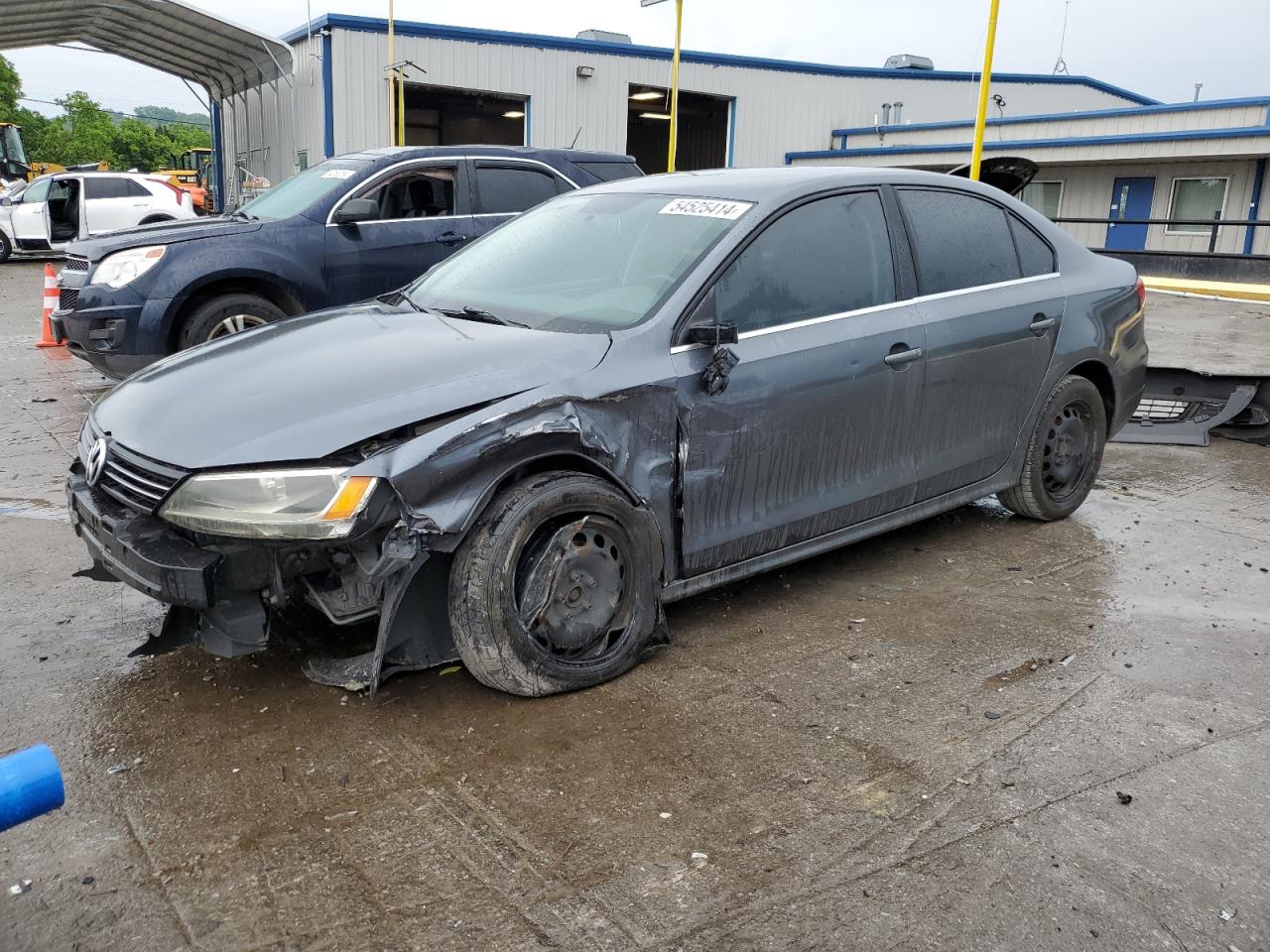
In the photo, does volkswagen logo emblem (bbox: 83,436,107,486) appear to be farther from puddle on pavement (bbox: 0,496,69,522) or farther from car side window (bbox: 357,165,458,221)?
car side window (bbox: 357,165,458,221)

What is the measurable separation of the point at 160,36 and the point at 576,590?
24.9m

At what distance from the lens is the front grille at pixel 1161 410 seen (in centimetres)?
758

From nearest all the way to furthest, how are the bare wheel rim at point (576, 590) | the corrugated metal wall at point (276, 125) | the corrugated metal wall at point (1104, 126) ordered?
the bare wheel rim at point (576, 590) < the corrugated metal wall at point (1104, 126) < the corrugated metal wall at point (276, 125)

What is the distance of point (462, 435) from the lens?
3.12 metres

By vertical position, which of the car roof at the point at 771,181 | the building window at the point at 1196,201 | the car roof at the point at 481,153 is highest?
the building window at the point at 1196,201

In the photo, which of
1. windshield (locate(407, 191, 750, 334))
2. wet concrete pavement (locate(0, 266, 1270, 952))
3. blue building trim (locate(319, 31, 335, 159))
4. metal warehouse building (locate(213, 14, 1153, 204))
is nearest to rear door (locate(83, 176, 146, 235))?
metal warehouse building (locate(213, 14, 1153, 204))

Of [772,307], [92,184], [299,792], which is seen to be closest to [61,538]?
[299,792]

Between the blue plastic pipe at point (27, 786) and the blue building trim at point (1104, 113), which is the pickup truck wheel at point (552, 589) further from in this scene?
the blue building trim at point (1104, 113)

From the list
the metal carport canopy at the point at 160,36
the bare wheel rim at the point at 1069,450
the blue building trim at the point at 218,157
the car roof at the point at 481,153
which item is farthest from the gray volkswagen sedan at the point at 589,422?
the blue building trim at the point at 218,157

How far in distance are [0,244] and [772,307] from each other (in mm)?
22725

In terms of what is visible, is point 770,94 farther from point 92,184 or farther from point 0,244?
point 0,244

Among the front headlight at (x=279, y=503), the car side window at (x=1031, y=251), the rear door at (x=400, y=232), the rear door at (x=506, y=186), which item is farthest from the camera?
the rear door at (x=506, y=186)

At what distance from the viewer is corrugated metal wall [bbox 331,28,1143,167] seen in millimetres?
22031

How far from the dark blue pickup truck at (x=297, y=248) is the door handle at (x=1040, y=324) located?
467 cm
